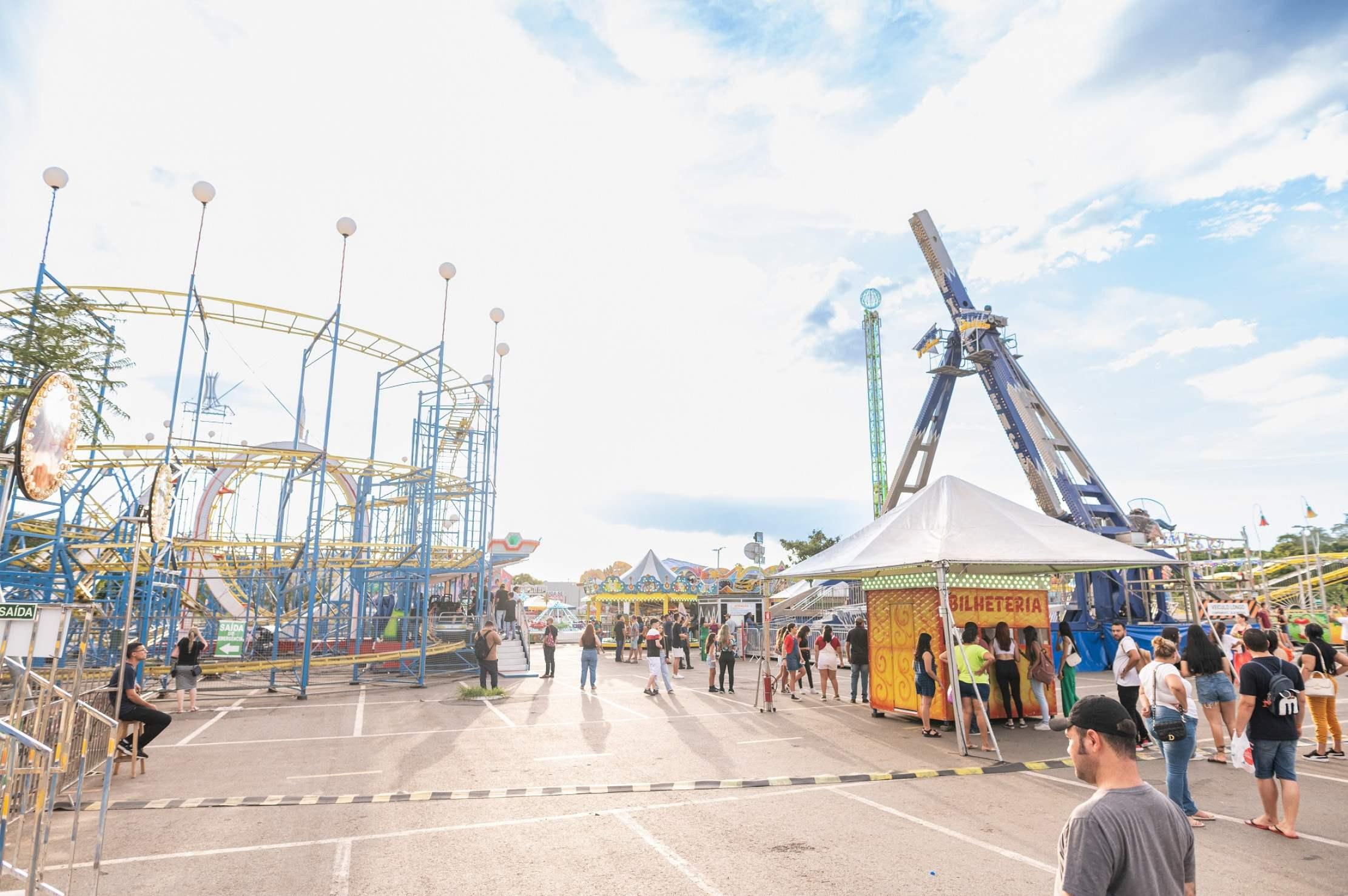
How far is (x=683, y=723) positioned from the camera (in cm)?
1166

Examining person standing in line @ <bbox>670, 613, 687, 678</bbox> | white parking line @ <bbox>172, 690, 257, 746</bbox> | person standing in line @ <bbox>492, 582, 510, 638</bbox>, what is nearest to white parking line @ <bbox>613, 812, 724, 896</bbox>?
white parking line @ <bbox>172, 690, 257, 746</bbox>

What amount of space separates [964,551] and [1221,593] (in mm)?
20405

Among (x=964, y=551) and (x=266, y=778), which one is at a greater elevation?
(x=964, y=551)

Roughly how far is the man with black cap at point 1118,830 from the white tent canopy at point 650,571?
32.7 metres

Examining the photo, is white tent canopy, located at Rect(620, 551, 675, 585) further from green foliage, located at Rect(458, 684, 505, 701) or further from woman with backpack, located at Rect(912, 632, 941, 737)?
woman with backpack, located at Rect(912, 632, 941, 737)

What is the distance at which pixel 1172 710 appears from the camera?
6387 mm

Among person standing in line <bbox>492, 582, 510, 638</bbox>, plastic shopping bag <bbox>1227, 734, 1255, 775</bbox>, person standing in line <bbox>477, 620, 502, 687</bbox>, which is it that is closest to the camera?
plastic shopping bag <bbox>1227, 734, 1255, 775</bbox>

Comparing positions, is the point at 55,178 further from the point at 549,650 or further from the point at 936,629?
the point at 936,629

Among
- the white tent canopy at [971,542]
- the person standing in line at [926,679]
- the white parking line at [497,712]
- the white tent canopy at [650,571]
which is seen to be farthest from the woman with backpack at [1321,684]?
the white tent canopy at [650,571]

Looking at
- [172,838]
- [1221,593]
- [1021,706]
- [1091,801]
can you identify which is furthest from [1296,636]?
[172,838]

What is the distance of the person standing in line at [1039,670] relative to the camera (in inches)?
424

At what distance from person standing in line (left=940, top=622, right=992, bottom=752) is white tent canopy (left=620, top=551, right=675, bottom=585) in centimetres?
2494

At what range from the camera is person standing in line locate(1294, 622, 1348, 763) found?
8.48 meters

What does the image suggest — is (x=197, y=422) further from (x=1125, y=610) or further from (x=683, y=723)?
(x=1125, y=610)
